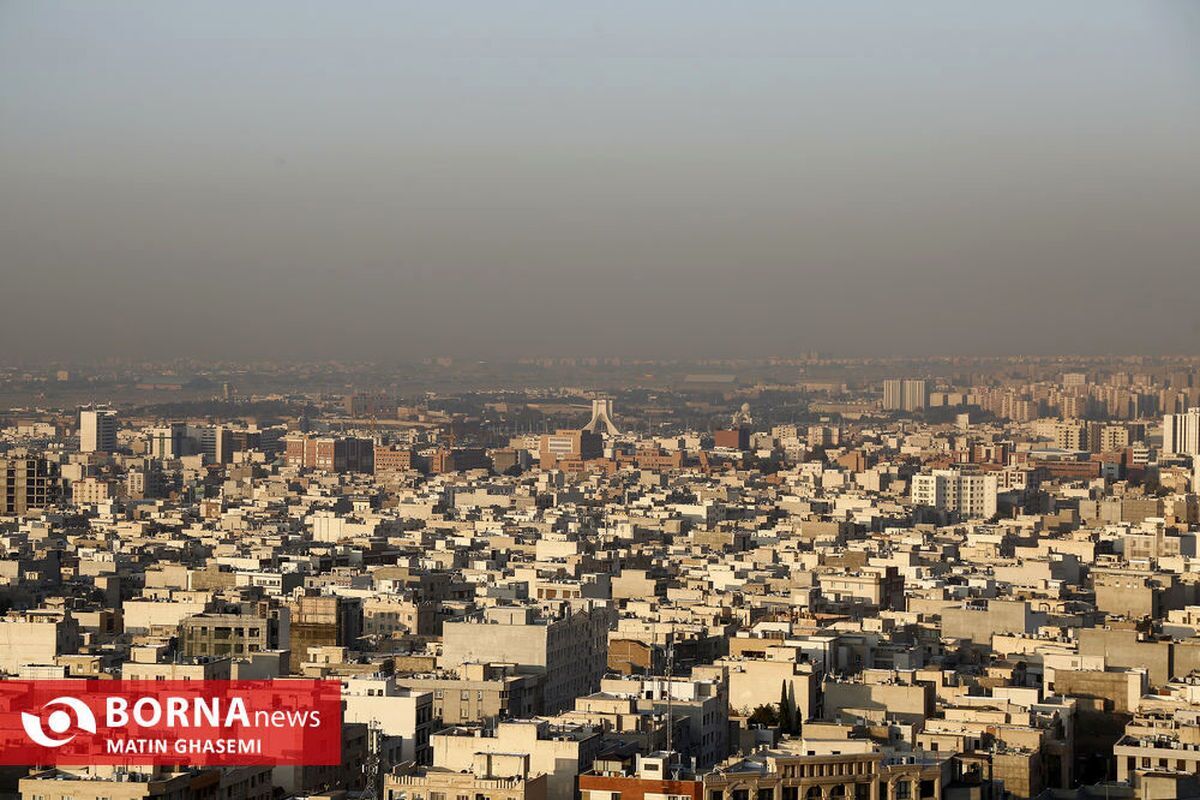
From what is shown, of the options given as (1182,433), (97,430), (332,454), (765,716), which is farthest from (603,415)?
(765,716)

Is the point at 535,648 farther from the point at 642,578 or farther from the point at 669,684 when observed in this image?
the point at 642,578

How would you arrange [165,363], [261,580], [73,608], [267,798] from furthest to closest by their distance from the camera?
[165,363] < [261,580] < [73,608] < [267,798]

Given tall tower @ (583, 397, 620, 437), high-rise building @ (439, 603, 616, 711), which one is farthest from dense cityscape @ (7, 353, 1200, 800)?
tall tower @ (583, 397, 620, 437)

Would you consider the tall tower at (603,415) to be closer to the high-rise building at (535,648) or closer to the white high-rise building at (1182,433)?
the white high-rise building at (1182,433)

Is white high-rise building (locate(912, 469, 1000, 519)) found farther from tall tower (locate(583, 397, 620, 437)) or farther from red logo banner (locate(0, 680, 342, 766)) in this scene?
red logo banner (locate(0, 680, 342, 766))

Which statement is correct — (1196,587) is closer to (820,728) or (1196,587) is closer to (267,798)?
(820,728)

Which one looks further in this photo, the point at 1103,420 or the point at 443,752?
the point at 1103,420

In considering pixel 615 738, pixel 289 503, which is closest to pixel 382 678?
pixel 615 738

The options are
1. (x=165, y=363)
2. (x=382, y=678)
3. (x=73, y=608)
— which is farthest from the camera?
(x=165, y=363)
